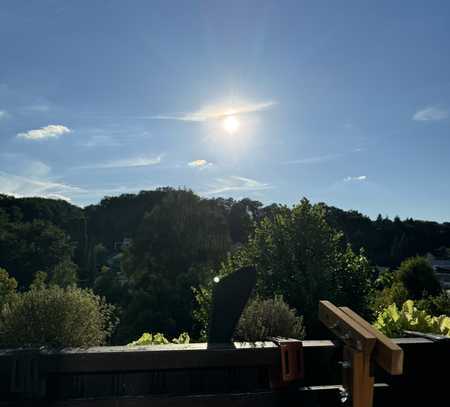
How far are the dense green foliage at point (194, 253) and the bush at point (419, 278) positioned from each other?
11cm

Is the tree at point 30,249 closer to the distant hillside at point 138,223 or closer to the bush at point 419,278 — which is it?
the distant hillside at point 138,223

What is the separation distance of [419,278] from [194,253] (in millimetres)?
13786

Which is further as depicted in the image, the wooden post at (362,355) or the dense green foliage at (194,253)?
the dense green foliage at (194,253)

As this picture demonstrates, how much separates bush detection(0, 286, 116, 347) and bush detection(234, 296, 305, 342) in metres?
1.19

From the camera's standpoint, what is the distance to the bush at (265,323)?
121 inches

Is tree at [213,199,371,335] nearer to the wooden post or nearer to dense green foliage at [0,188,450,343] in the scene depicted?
dense green foliage at [0,188,450,343]

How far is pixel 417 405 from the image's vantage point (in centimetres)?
276

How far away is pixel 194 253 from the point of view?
2636 centimetres

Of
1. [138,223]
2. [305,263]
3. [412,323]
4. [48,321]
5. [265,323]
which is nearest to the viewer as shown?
[48,321]

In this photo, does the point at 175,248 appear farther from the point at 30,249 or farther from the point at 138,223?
the point at 138,223

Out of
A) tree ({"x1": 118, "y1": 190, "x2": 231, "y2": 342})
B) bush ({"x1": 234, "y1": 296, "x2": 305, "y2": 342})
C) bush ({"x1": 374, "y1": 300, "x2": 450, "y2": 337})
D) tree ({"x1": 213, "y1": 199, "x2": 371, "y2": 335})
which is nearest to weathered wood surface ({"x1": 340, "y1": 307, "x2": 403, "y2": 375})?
bush ({"x1": 234, "y1": 296, "x2": 305, "y2": 342})

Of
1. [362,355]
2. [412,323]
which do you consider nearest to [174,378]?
[362,355]

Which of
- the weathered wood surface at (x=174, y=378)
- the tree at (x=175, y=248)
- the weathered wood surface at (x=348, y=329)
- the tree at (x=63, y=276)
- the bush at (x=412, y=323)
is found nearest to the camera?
the weathered wood surface at (x=348, y=329)

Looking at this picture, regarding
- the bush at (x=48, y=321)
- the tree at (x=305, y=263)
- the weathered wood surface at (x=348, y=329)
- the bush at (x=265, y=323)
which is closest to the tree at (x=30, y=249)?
the tree at (x=305, y=263)
